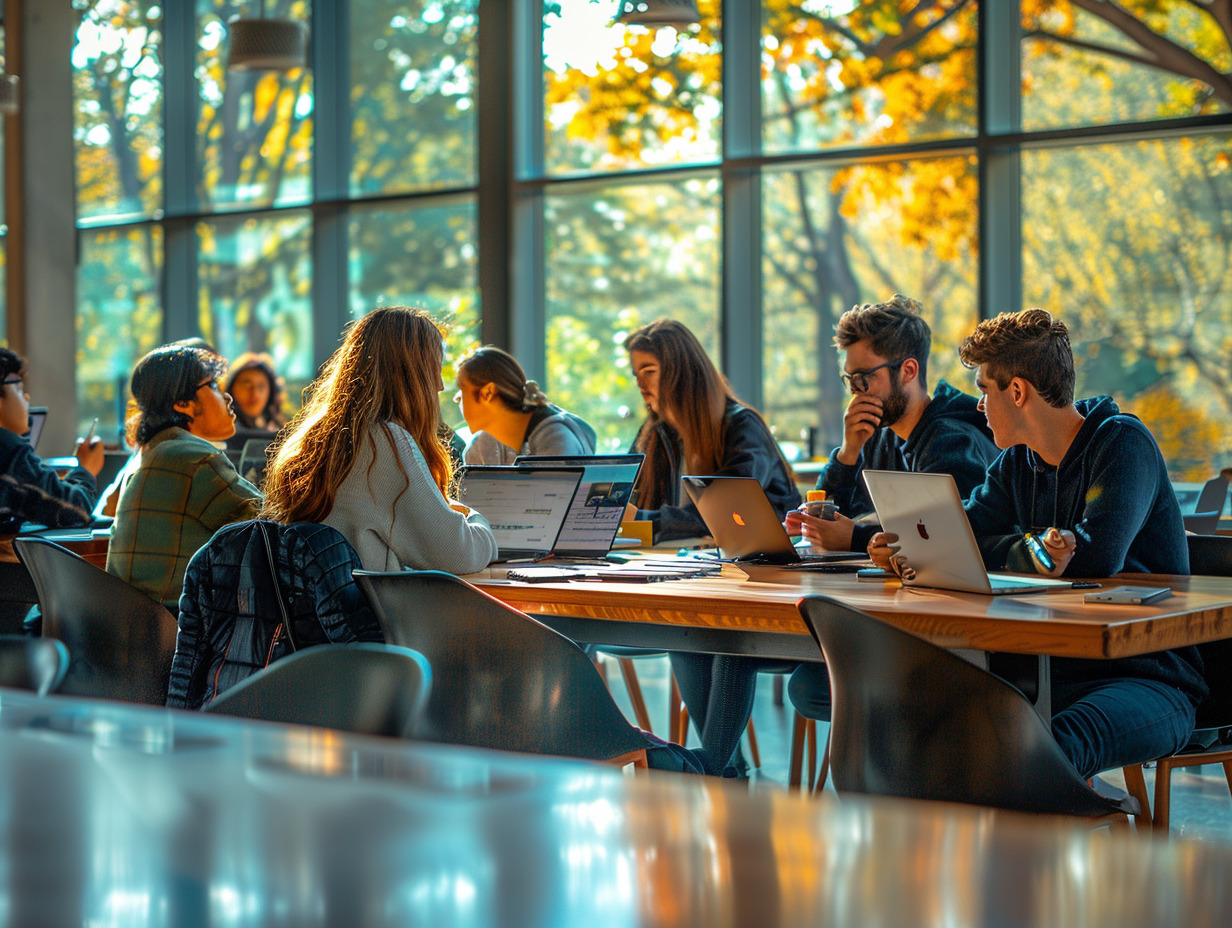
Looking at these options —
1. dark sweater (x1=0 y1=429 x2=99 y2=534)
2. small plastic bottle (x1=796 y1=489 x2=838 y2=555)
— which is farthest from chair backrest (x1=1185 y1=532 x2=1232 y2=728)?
dark sweater (x1=0 y1=429 x2=99 y2=534)

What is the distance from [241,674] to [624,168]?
5.46m

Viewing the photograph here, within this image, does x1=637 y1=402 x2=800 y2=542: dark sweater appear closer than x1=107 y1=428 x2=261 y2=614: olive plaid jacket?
No

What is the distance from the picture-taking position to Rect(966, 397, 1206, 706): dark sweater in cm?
228

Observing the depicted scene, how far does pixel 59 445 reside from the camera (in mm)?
9164

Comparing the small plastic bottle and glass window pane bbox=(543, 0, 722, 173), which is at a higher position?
glass window pane bbox=(543, 0, 722, 173)

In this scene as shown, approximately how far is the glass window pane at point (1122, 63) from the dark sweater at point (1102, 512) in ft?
13.5

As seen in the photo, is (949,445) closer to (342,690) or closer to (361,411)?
(361,411)

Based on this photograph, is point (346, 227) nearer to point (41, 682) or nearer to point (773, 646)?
point (773, 646)

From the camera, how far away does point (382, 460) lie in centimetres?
252

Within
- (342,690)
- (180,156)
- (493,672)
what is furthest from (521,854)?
(180,156)

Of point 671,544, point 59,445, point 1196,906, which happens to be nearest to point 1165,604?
point 671,544

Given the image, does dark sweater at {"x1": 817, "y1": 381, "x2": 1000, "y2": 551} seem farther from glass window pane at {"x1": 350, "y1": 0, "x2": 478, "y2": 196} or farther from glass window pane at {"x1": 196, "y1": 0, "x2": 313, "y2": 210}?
glass window pane at {"x1": 196, "y1": 0, "x2": 313, "y2": 210}

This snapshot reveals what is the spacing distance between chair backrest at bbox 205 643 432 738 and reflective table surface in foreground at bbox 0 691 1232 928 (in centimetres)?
83

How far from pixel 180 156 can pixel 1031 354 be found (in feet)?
25.6
